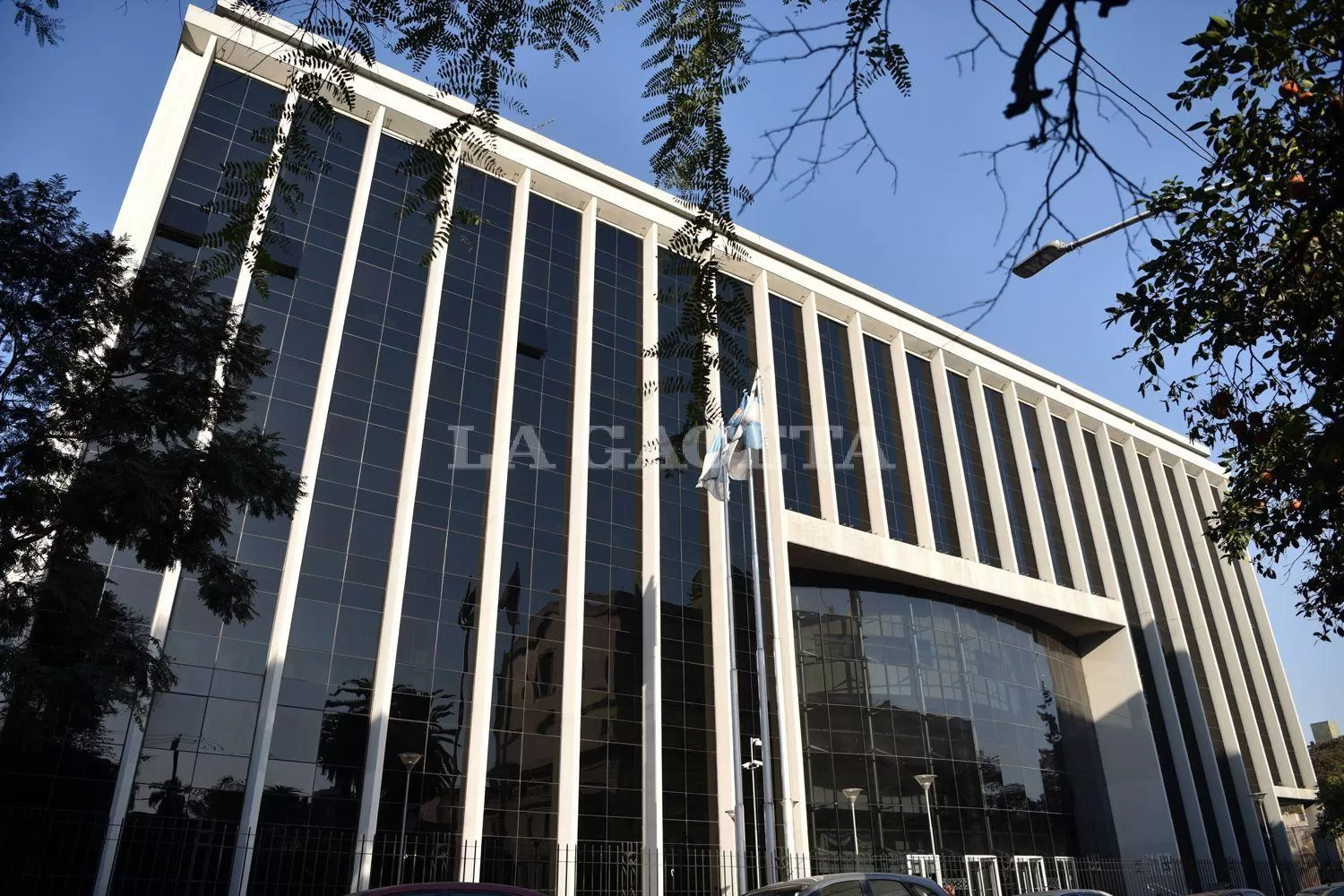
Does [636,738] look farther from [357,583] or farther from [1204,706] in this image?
[1204,706]

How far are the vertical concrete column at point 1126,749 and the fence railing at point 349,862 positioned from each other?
6.10m

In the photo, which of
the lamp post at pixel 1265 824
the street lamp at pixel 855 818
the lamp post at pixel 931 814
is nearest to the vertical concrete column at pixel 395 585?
the street lamp at pixel 855 818

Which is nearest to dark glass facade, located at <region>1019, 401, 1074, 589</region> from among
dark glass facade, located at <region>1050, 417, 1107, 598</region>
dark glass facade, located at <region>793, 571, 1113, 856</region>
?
dark glass facade, located at <region>1050, 417, 1107, 598</region>

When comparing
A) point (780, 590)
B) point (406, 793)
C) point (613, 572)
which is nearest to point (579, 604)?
point (613, 572)

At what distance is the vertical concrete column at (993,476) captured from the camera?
42.0m

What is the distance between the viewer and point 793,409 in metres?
38.3

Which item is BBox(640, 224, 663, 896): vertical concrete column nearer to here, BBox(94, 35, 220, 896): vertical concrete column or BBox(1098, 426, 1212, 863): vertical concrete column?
BBox(94, 35, 220, 896): vertical concrete column

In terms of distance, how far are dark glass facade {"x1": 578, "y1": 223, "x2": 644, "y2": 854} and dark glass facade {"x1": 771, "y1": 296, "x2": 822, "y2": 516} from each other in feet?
21.3

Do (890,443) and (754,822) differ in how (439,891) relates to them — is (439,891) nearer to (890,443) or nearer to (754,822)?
(754,822)

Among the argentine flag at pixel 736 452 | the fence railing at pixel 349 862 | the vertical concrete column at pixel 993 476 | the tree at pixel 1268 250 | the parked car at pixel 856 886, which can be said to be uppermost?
the vertical concrete column at pixel 993 476

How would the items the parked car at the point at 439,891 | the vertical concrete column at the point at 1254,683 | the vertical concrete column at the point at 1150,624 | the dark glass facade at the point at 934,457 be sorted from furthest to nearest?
the vertical concrete column at the point at 1254,683, the vertical concrete column at the point at 1150,624, the dark glass facade at the point at 934,457, the parked car at the point at 439,891

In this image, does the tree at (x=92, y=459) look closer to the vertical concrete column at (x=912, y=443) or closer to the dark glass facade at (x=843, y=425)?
the dark glass facade at (x=843, y=425)

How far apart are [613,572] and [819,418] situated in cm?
1261

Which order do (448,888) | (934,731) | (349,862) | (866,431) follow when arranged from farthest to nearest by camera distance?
1. (866,431)
2. (934,731)
3. (349,862)
4. (448,888)
